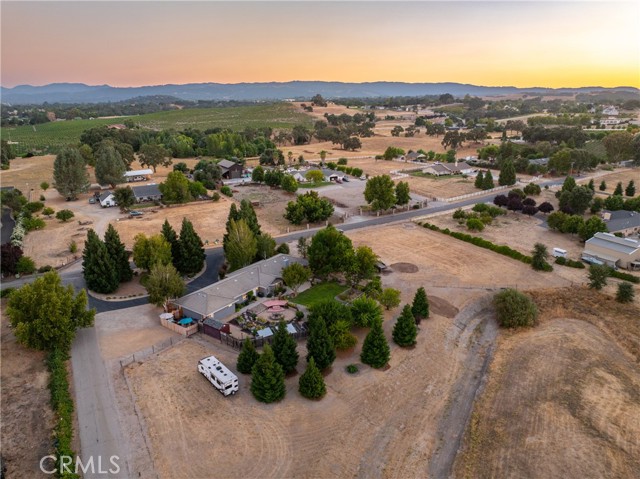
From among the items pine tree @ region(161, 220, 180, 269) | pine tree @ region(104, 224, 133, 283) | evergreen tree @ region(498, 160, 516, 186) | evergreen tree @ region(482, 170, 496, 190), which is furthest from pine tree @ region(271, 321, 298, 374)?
evergreen tree @ region(498, 160, 516, 186)

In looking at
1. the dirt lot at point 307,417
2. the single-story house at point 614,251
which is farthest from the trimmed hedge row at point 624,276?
the dirt lot at point 307,417

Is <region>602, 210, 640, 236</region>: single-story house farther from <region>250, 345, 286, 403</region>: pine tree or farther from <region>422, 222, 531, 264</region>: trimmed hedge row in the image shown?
<region>250, 345, 286, 403</region>: pine tree

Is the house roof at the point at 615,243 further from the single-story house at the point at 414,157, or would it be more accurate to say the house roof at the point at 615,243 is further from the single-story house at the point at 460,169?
the single-story house at the point at 414,157

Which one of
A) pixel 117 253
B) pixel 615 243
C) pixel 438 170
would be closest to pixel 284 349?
pixel 117 253

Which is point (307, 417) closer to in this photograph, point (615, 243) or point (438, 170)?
point (615, 243)

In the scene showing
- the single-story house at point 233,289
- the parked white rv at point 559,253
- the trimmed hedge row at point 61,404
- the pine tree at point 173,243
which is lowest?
the parked white rv at point 559,253
